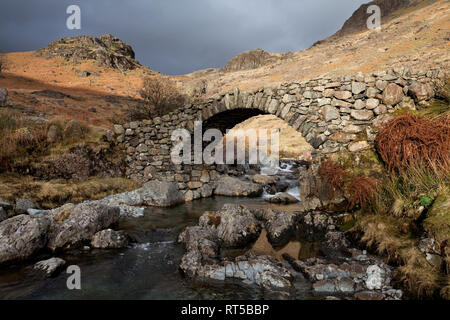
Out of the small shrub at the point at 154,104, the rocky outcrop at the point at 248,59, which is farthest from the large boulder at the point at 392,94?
the rocky outcrop at the point at 248,59

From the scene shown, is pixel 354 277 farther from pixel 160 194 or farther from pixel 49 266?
pixel 160 194

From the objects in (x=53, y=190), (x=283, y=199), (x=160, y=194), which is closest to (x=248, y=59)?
(x=283, y=199)

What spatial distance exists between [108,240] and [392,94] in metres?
7.98

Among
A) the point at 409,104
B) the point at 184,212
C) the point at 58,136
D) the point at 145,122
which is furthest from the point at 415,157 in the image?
the point at 58,136

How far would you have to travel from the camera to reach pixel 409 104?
21.2ft

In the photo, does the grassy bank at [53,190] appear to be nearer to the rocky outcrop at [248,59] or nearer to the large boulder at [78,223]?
the large boulder at [78,223]

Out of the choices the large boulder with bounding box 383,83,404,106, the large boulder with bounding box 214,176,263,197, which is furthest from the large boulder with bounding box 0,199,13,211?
the large boulder with bounding box 383,83,404,106

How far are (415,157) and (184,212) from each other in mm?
7079

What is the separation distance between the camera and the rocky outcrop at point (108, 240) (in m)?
5.75

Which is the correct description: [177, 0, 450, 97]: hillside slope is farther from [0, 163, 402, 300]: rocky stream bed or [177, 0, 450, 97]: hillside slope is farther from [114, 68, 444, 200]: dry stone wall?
[0, 163, 402, 300]: rocky stream bed

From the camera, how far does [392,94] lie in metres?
6.62

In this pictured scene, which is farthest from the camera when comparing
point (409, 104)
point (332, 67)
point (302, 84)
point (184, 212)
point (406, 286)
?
point (332, 67)

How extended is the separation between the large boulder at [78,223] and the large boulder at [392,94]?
799cm

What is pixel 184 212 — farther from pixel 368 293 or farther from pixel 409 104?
pixel 409 104
